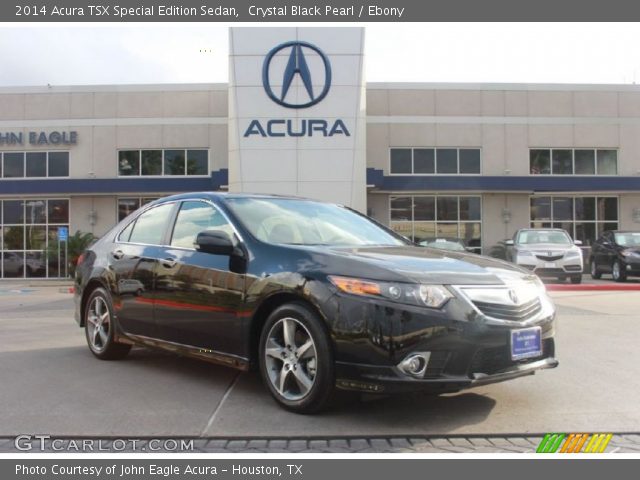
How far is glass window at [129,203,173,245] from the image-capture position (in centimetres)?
590

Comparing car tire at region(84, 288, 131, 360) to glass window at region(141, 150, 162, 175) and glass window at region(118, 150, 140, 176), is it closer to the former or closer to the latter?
glass window at region(141, 150, 162, 175)

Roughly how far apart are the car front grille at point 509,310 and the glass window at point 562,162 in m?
24.1

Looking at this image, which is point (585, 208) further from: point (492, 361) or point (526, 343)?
point (492, 361)

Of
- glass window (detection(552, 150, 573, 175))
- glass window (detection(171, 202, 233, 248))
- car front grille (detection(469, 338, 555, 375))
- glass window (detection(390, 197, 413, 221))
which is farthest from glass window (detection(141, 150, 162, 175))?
car front grille (detection(469, 338, 555, 375))

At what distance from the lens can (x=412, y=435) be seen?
4.01 m

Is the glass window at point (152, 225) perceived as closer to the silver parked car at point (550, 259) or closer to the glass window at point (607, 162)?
Result: the silver parked car at point (550, 259)

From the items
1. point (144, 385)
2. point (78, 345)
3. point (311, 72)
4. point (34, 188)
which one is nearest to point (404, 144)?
point (311, 72)

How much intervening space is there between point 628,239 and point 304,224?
58.3 ft

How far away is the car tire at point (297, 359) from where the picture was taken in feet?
13.8

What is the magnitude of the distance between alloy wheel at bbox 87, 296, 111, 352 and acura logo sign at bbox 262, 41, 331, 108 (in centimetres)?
1680

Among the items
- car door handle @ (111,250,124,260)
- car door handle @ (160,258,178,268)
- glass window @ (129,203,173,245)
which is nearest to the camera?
car door handle @ (160,258,178,268)

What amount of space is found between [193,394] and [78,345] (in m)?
3.11
